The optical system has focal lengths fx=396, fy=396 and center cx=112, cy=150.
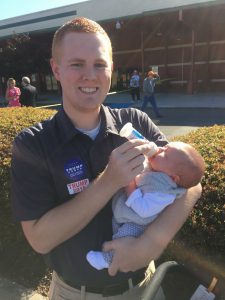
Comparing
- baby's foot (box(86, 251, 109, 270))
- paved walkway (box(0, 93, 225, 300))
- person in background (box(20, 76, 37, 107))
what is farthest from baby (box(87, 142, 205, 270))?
person in background (box(20, 76, 37, 107))

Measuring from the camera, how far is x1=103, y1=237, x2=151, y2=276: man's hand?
1784mm

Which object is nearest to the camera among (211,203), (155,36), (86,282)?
(86,282)

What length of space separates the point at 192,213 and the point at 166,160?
90cm

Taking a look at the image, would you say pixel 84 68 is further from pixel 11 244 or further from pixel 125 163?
pixel 11 244

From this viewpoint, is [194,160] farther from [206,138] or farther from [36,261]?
[36,261]

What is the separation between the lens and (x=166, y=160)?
2.10m

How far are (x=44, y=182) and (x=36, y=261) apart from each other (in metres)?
2.93

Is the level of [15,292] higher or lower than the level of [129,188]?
lower

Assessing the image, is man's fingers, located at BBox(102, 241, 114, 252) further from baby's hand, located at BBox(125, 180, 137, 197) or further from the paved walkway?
the paved walkway

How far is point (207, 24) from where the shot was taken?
84.6 feet

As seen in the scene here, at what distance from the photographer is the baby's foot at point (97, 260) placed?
1.89 metres

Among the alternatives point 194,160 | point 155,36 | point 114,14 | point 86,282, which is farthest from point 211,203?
point 114,14

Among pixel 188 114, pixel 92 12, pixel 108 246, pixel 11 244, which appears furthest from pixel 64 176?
pixel 92 12

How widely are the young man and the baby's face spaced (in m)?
0.15
